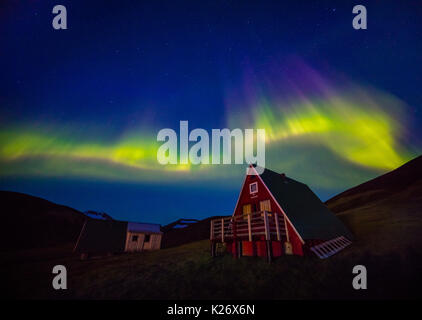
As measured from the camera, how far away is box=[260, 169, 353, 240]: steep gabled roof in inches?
582

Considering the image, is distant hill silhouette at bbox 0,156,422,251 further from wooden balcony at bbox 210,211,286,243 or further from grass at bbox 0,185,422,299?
wooden balcony at bbox 210,211,286,243

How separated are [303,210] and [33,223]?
5355 cm

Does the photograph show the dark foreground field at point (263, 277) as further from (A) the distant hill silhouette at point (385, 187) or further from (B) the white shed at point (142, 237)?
(A) the distant hill silhouette at point (385, 187)

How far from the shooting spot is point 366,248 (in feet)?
46.6

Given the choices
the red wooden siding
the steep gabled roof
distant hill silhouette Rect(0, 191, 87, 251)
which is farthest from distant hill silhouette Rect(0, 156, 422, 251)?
the red wooden siding

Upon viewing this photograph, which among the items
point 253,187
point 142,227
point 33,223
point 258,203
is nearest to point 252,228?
point 258,203

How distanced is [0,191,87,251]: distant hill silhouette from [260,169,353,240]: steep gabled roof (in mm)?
45381

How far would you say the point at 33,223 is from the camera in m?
41.8

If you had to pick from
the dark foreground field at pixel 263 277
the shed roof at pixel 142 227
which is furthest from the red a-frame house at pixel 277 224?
the shed roof at pixel 142 227
